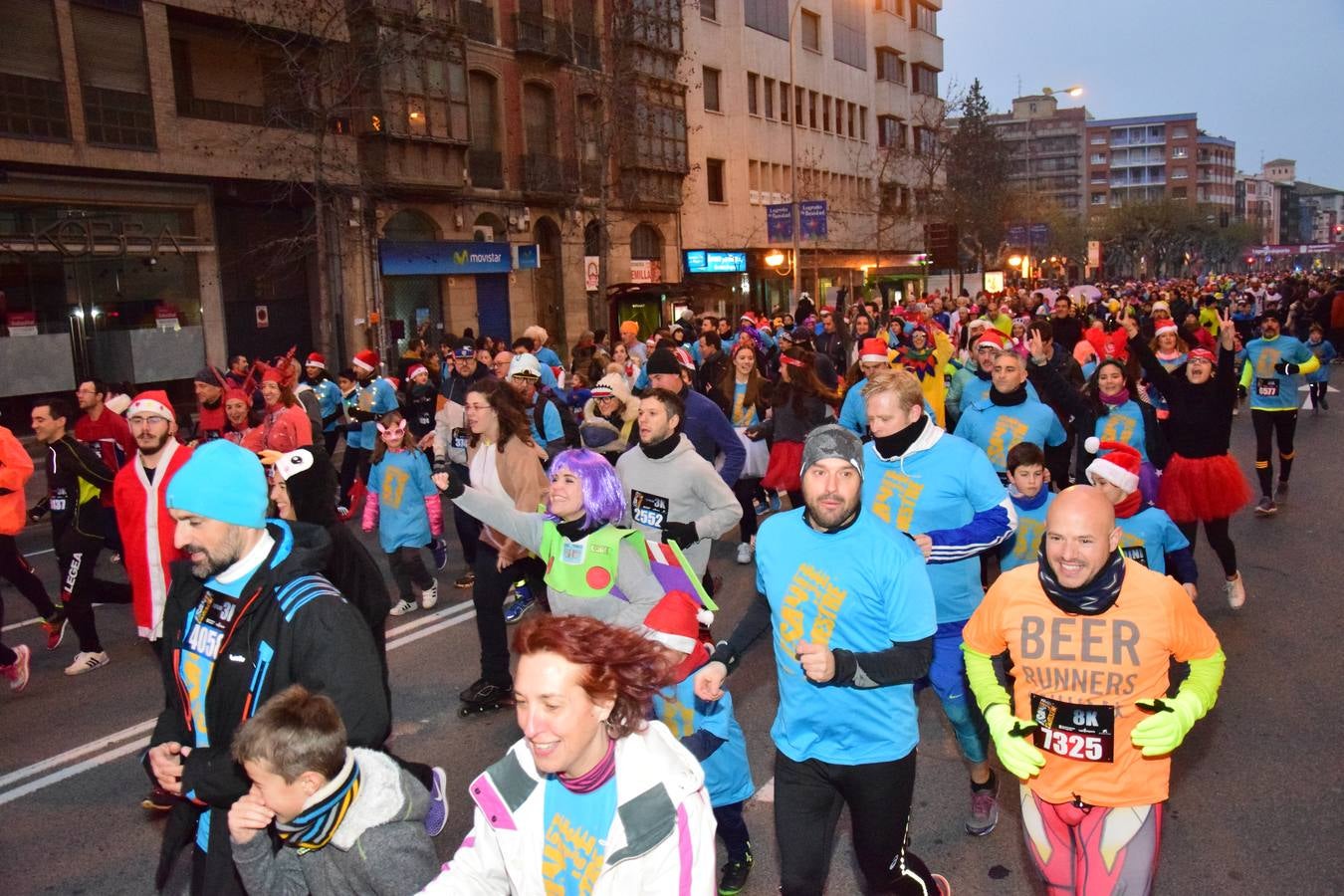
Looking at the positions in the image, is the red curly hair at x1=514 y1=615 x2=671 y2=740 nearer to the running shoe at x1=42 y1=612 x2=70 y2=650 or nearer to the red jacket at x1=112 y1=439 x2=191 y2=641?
the red jacket at x1=112 y1=439 x2=191 y2=641

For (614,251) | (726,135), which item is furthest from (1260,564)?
(726,135)

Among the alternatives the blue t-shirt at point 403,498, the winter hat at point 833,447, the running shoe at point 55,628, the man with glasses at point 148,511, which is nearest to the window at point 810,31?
the blue t-shirt at point 403,498

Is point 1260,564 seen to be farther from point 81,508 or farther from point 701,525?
point 81,508

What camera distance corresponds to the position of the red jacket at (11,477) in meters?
7.26

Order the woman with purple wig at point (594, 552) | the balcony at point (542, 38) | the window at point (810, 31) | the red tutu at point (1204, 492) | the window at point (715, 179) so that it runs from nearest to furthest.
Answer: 1. the woman with purple wig at point (594, 552)
2. the red tutu at point (1204, 492)
3. the balcony at point (542, 38)
4. the window at point (715, 179)
5. the window at point (810, 31)

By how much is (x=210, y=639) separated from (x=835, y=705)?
1933mm

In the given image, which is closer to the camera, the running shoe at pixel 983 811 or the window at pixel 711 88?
the running shoe at pixel 983 811

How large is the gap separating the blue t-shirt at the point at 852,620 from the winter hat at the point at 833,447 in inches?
8.0

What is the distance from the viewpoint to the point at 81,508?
781 centimetres

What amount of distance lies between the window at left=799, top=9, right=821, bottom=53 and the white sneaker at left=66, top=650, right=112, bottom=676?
47.3m

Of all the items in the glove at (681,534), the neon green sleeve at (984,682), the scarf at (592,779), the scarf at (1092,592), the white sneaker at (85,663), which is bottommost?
the white sneaker at (85,663)

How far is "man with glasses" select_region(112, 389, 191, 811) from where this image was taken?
6090 mm

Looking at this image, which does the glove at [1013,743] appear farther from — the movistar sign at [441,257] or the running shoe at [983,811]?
the movistar sign at [441,257]

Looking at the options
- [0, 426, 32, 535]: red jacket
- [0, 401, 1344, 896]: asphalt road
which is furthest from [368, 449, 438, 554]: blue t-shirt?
[0, 426, 32, 535]: red jacket
